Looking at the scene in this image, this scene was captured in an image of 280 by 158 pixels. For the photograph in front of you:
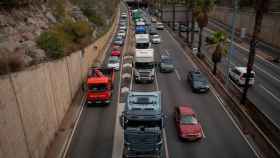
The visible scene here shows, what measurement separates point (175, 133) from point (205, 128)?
307 centimetres

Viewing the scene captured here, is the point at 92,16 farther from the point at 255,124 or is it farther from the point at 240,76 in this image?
the point at 255,124

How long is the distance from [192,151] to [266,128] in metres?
7.24

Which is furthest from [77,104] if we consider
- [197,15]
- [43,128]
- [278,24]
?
[278,24]

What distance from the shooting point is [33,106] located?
18531 millimetres

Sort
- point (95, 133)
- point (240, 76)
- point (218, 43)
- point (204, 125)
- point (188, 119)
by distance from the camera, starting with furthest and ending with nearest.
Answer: point (218, 43), point (240, 76), point (204, 125), point (95, 133), point (188, 119)

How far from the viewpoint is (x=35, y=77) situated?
1952 cm

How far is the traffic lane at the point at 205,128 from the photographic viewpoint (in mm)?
21234

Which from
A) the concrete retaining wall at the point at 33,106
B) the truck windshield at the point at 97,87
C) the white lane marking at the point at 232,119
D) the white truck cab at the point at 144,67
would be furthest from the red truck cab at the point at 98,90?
the white lane marking at the point at 232,119

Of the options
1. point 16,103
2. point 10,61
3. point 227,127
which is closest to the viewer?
point 16,103

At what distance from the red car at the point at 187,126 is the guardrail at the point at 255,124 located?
474cm

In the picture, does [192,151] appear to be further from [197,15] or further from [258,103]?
[197,15]

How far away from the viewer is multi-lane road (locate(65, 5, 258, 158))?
21.2 m

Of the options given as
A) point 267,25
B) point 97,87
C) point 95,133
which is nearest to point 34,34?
point 97,87

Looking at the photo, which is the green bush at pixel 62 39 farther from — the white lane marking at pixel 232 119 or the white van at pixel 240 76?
the white van at pixel 240 76
